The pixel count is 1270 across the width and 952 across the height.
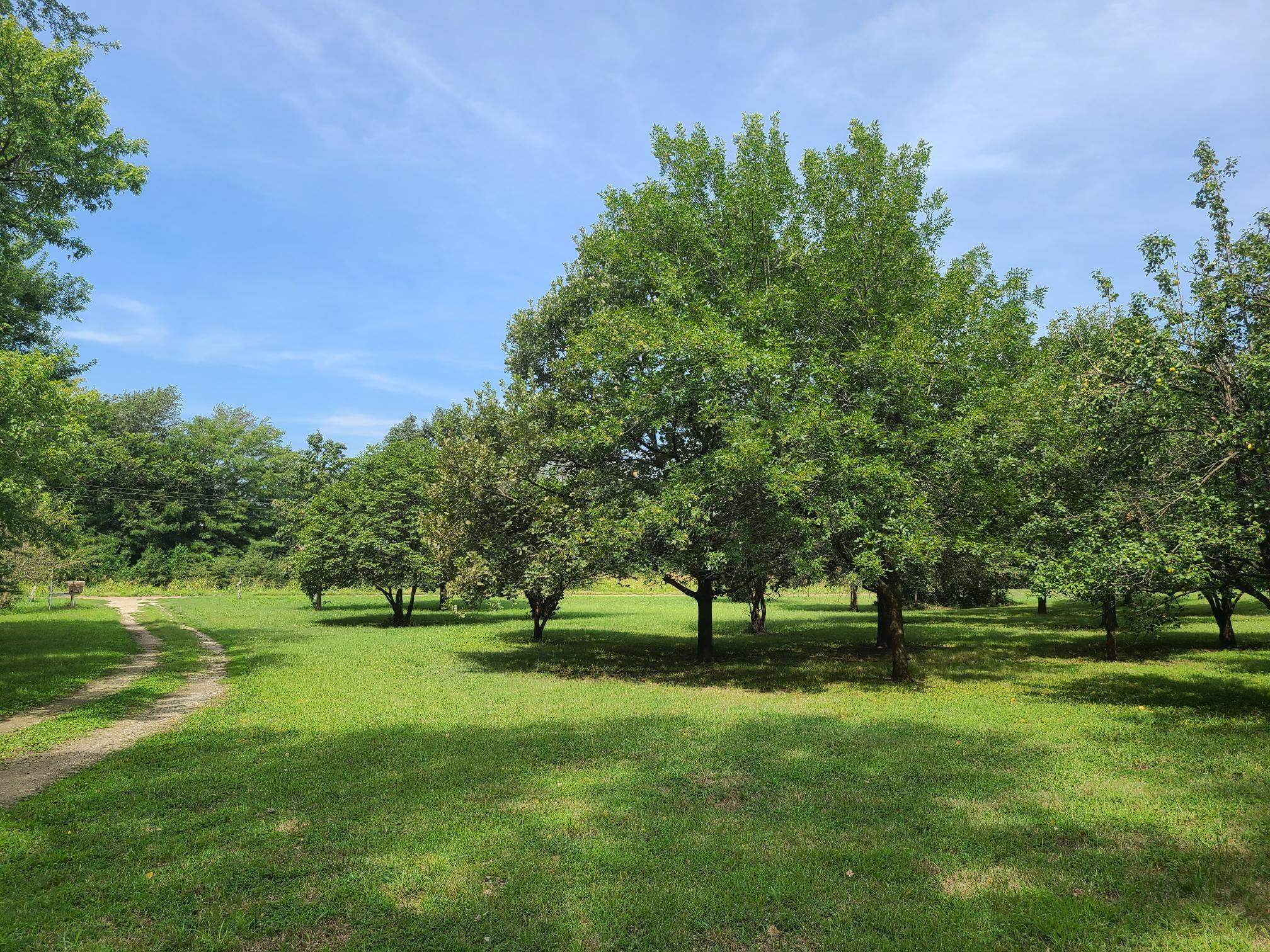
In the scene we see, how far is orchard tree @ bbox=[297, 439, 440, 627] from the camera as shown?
30266 millimetres

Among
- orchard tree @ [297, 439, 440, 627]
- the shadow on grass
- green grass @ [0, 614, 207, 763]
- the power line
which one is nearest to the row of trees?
the shadow on grass

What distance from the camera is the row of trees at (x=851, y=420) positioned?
10.7 meters

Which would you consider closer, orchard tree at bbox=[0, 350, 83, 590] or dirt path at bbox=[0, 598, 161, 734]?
dirt path at bbox=[0, 598, 161, 734]

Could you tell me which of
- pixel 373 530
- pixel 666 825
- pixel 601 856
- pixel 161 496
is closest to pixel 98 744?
pixel 601 856

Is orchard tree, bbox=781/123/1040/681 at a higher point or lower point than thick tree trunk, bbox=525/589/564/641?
higher

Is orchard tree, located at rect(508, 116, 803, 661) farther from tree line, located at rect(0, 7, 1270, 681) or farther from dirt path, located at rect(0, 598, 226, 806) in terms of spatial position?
dirt path, located at rect(0, 598, 226, 806)

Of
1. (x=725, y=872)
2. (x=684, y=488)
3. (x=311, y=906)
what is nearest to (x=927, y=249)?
(x=684, y=488)

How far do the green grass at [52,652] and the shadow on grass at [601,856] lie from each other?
6977mm

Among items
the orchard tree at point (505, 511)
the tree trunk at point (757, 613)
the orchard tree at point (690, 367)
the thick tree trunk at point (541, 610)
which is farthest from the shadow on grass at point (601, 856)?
the tree trunk at point (757, 613)

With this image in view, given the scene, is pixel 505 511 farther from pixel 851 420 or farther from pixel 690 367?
pixel 851 420

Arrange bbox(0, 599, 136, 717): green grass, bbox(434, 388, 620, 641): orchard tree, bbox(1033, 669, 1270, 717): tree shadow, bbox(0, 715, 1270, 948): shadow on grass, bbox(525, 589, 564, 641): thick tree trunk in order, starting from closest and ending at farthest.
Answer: bbox(0, 715, 1270, 948): shadow on grass
bbox(1033, 669, 1270, 717): tree shadow
bbox(0, 599, 136, 717): green grass
bbox(434, 388, 620, 641): orchard tree
bbox(525, 589, 564, 641): thick tree trunk

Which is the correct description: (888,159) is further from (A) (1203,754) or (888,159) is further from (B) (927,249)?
(A) (1203,754)

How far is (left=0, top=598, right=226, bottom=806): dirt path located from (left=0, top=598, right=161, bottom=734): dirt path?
125 cm

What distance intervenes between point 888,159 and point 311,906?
1761cm
